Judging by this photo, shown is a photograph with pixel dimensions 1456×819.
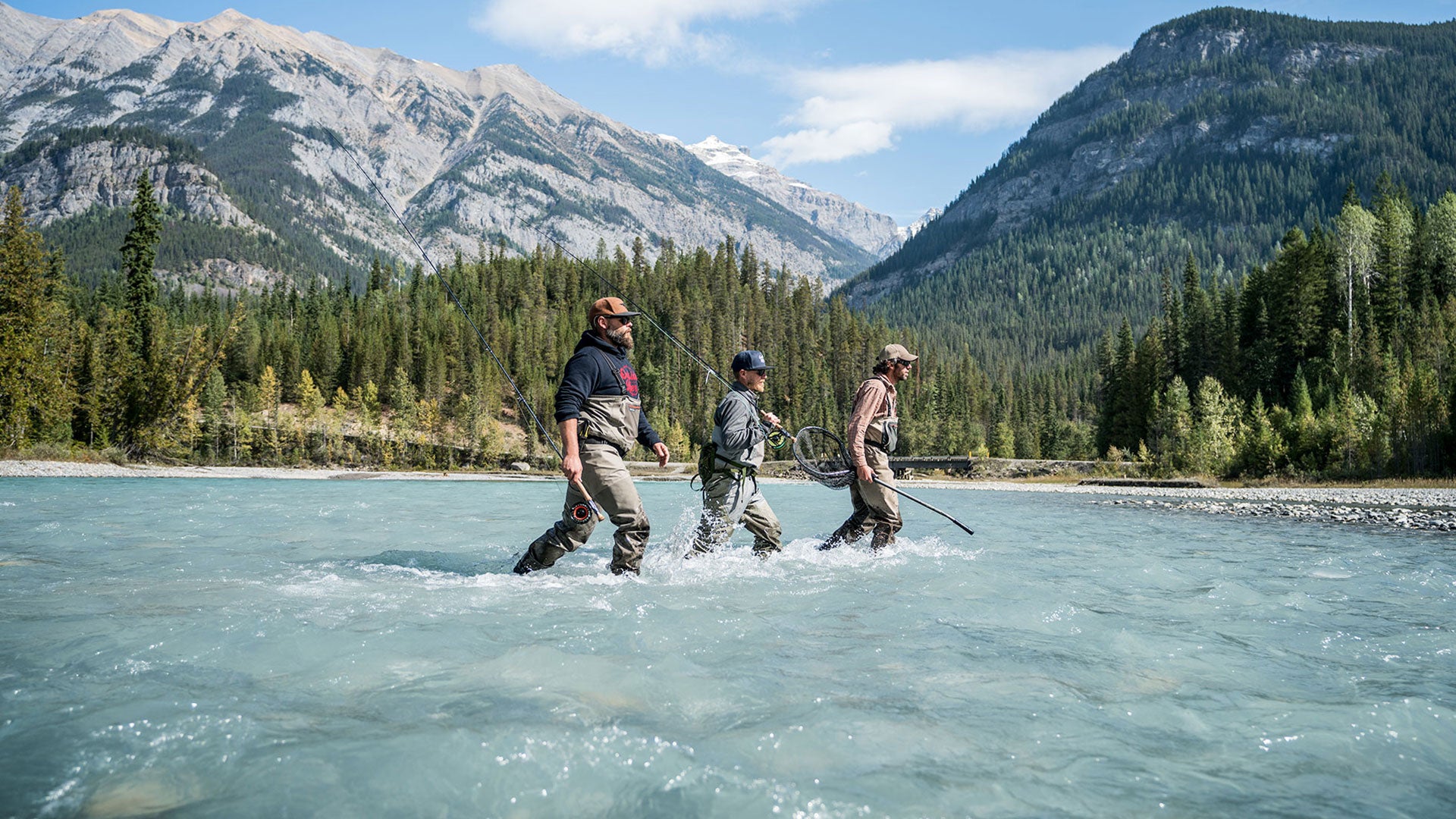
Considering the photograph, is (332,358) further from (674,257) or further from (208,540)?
(208,540)

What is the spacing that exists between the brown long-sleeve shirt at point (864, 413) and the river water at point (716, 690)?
1.46 metres

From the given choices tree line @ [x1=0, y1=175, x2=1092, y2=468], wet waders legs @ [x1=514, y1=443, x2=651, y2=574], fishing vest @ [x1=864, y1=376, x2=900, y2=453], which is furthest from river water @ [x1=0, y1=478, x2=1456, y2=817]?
tree line @ [x1=0, y1=175, x2=1092, y2=468]

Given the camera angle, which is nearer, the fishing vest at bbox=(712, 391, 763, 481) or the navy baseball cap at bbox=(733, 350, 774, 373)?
the fishing vest at bbox=(712, 391, 763, 481)

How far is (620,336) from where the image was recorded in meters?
8.45

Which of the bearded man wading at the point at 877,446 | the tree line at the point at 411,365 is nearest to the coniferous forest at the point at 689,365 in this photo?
the tree line at the point at 411,365

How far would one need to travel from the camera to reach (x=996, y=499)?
124 feet

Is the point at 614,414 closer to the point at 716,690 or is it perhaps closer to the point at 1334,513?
the point at 716,690

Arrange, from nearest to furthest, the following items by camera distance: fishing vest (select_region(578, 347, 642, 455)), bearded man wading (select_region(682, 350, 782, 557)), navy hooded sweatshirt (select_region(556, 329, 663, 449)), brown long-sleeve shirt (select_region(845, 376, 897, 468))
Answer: navy hooded sweatshirt (select_region(556, 329, 663, 449)) < fishing vest (select_region(578, 347, 642, 455)) < bearded man wading (select_region(682, 350, 782, 557)) < brown long-sleeve shirt (select_region(845, 376, 897, 468))

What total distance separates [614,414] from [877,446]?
13.6 feet

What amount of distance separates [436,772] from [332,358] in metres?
106

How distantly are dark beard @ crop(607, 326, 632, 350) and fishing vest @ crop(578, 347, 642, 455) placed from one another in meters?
0.21

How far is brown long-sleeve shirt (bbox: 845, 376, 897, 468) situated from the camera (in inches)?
415

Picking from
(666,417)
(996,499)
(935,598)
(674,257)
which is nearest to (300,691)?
(935,598)

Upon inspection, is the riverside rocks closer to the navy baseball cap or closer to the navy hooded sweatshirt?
the navy baseball cap
